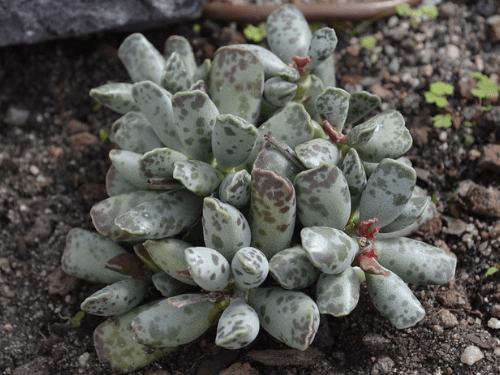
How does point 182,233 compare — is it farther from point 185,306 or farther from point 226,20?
point 226,20

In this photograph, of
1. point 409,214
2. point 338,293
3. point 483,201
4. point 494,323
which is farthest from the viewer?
point 483,201

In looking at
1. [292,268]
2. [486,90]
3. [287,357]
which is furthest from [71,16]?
[486,90]

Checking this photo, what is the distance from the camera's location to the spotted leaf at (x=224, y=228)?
4.85 ft

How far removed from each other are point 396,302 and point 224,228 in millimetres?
509

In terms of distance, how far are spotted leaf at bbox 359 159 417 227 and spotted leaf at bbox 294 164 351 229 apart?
0.06 meters

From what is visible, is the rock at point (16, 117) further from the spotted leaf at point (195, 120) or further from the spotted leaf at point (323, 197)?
the spotted leaf at point (323, 197)

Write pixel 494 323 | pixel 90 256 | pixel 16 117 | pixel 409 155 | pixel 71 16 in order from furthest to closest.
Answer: pixel 16 117 → pixel 71 16 → pixel 409 155 → pixel 90 256 → pixel 494 323

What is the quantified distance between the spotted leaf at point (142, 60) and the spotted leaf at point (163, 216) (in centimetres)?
53

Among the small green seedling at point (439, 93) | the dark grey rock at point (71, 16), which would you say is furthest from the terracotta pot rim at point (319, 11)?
the small green seedling at point (439, 93)

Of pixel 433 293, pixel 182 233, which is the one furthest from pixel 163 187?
pixel 433 293

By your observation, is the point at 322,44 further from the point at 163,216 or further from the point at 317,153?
the point at 163,216

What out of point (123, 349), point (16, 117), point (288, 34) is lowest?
point (123, 349)

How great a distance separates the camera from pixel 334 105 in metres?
1.70

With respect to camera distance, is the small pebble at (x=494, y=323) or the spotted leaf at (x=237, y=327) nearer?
the spotted leaf at (x=237, y=327)
